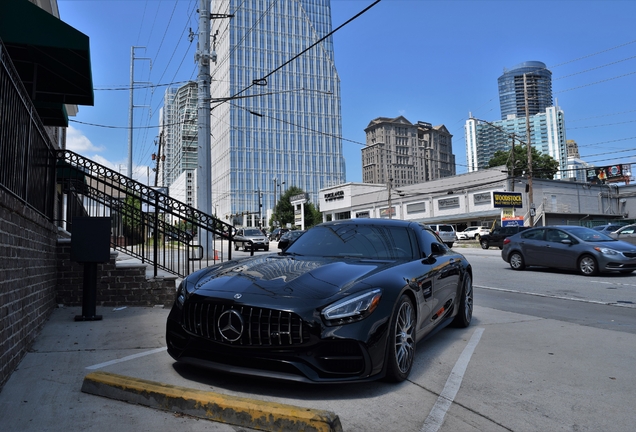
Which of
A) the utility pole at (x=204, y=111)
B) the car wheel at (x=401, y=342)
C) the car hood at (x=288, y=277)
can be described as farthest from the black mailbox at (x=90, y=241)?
the utility pole at (x=204, y=111)

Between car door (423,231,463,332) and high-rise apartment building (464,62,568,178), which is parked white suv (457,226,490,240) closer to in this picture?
high-rise apartment building (464,62,568,178)

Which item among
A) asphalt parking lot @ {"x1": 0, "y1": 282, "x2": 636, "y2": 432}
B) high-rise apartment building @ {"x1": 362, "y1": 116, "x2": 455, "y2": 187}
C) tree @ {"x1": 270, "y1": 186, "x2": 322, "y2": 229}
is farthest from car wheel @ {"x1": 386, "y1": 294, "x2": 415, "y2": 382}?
tree @ {"x1": 270, "y1": 186, "x2": 322, "y2": 229}

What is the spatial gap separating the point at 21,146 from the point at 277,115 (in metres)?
123

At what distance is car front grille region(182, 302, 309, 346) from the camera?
3.34m

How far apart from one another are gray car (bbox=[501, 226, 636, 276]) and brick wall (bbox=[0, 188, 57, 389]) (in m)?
12.8

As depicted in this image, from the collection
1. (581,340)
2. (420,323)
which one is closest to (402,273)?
(420,323)

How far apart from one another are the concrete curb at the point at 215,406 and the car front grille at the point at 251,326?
417 millimetres

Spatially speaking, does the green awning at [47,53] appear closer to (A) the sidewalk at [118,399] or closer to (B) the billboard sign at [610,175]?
(A) the sidewalk at [118,399]

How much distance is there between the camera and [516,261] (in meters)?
15.0

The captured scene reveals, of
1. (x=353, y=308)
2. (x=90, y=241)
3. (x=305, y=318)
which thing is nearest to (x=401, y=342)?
(x=353, y=308)

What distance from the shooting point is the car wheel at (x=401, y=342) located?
3697 mm

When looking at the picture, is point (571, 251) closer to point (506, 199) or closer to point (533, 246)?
point (533, 246)

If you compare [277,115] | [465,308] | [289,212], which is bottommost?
[465,308]

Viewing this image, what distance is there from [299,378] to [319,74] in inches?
5063
